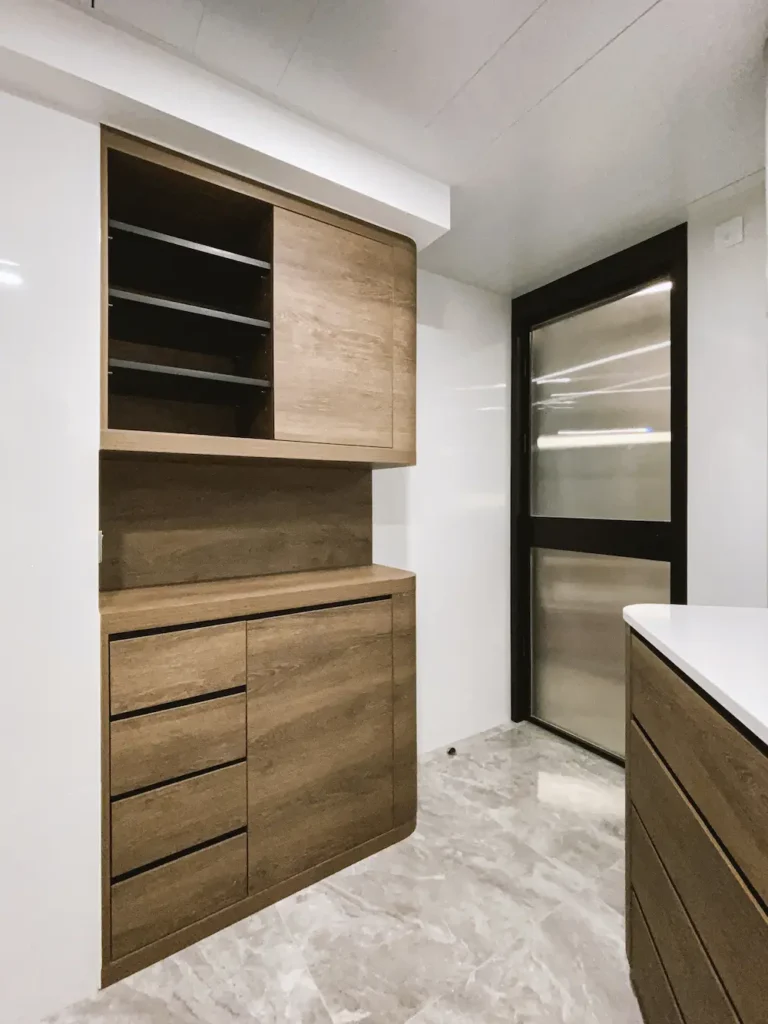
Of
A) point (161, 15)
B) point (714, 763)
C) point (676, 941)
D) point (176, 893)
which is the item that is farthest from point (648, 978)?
point (161, 15)

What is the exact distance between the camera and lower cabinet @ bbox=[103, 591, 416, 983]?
148 centimetres

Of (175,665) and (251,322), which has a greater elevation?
(251,322)

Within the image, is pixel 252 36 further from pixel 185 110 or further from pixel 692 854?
pixel 692 854

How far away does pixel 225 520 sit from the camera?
2076 millimetres

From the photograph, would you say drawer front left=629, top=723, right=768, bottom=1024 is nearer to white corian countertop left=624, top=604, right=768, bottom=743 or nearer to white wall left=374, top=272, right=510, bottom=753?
white corian countertop left=624, top=604, right=768, bottom=743

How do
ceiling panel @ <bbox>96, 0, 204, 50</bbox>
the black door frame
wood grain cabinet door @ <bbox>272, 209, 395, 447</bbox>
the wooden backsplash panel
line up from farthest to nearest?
the black door frame → the wooden backsplash panel → wood grain cabinet door @ <bbox>272, 209, 395, 447</bbox> → ceiling panel @ <bbox>96, 0, 204, 50</bbox>

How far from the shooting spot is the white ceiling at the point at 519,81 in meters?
1.27

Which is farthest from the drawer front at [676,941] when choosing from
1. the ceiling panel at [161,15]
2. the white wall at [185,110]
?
the ceiling panel at [161,15]

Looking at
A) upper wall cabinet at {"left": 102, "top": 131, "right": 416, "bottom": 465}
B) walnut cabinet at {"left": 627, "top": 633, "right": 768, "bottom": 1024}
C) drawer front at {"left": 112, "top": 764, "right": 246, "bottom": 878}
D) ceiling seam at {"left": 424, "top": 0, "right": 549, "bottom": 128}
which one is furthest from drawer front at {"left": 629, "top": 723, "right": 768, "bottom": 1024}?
ceiling seam at {"left": 424, "top": 0, "right": 549, "bottom": 128}

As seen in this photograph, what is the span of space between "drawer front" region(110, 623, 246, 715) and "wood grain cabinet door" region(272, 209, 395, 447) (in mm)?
665

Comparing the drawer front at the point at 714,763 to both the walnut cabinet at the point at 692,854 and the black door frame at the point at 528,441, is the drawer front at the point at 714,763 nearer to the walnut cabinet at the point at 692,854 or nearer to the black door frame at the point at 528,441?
the walnut cabinet at the point at 692,854

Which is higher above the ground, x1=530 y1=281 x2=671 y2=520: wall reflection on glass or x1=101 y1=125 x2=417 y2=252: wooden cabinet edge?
x1=101 y1=125 x2=417 y2=252: wooden cabinet edge

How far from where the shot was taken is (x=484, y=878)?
71.9 inches

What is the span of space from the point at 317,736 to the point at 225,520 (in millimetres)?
861
